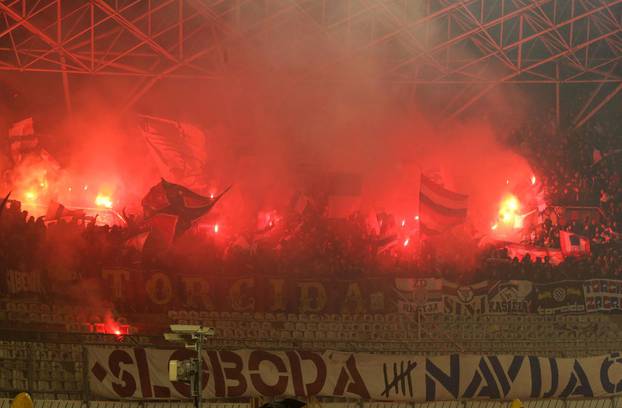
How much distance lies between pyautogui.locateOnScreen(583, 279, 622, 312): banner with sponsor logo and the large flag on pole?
Answer: 11.1ft

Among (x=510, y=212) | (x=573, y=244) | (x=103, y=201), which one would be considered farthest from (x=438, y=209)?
(x=103, y=201)

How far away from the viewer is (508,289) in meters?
19.1

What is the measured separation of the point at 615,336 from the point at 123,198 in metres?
12.9

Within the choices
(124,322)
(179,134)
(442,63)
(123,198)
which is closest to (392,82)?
(442,63)

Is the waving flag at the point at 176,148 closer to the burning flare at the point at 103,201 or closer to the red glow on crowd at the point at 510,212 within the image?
the burning flare at the point at 103,201

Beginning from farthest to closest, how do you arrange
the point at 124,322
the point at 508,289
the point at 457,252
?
the point at 457,252 → the point at 508,289 → the point at 124,322

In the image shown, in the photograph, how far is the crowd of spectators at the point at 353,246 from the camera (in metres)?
18.6

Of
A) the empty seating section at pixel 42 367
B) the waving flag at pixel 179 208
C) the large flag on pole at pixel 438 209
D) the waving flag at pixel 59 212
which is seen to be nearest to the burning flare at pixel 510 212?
the large flag on pole at pixel 438 209

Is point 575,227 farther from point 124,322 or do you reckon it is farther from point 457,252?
point 124,322

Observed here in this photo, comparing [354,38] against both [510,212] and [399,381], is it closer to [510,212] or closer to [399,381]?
[510,212]

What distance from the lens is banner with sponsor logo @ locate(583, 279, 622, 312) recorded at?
62.9ft

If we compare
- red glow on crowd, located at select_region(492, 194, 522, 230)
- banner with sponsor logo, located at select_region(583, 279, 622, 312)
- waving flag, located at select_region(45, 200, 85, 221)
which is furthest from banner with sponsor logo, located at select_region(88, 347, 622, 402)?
red glow on crowd, located at select_region(492, 194, 522, 230)

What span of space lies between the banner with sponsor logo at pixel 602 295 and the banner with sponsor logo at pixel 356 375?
3.54 m

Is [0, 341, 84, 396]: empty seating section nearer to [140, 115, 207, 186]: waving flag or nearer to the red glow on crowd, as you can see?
[140, 115, 207, 186]: waving flag
